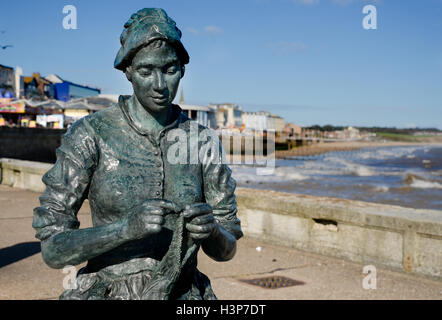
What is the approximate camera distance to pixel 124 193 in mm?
2197

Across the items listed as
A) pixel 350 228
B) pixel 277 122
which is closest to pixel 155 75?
pixel 350 228

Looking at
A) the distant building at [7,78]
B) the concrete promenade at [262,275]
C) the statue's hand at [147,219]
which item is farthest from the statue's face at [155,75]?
the distant building at [7,78]

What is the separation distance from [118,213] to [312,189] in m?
22.6

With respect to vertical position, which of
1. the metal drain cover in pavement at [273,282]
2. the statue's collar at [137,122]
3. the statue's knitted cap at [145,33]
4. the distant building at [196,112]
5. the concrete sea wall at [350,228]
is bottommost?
the metal drain cover in pavement at [273,282]

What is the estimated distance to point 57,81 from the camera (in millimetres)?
84875

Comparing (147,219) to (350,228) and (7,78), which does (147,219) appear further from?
(7,78)

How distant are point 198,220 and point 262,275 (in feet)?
16.9

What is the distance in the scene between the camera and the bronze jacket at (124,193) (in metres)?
2.15

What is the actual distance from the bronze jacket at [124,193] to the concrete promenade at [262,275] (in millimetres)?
3920

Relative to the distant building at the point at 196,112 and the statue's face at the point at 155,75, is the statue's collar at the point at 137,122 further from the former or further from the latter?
the distant building at the point at 196,112

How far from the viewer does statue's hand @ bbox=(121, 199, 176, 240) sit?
6.32 feet

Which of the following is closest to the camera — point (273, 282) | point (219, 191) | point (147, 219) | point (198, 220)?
point (147, 219)
